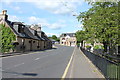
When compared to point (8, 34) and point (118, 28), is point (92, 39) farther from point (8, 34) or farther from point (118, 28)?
point (8, 34)

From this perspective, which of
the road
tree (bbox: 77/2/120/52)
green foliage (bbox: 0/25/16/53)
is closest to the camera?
tree (bbox: 77/2/120/52)

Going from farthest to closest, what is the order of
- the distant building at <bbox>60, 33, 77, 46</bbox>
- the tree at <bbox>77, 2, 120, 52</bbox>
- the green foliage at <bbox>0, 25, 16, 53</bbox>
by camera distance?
the distant building at <bbox>60, 33, 77, 46</bbox>
the green foliage at <bbox>0, 25, 16, 53</bbox>
the tree at <bbox>77, 2, 120, 52</bbox>

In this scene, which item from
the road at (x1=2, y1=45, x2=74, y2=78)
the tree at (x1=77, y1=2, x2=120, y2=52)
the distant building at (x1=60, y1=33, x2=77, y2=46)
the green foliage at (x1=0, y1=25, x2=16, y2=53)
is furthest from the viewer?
the distant building at (x1=60, y1=33, x2=77, y2=46)

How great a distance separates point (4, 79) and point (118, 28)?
586 centimetres

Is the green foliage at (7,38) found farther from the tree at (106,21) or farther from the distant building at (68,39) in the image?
the distant building at (68,39)

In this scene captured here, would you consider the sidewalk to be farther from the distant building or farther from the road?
the distant building

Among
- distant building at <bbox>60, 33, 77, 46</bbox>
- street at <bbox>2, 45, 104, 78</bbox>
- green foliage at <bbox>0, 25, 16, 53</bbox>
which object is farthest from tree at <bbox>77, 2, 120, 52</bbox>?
distant building at <bbox>60, 33, 77, 46</bbox>

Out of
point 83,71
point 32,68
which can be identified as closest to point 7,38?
point 32,68

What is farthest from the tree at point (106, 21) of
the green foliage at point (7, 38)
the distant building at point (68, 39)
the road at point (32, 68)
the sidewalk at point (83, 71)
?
the distant building at point (68, 39)

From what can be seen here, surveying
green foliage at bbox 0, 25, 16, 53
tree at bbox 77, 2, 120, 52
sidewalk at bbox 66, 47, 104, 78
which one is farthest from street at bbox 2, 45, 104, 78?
green foliage at bbox 0, 25, 16, 53

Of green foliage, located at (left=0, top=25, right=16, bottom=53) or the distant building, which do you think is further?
the distant building

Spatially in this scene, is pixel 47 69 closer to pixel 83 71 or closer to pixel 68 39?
pixel 83 71

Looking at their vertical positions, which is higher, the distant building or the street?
the distant building

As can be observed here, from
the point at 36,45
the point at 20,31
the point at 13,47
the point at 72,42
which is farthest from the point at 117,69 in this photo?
the point at 72,42
